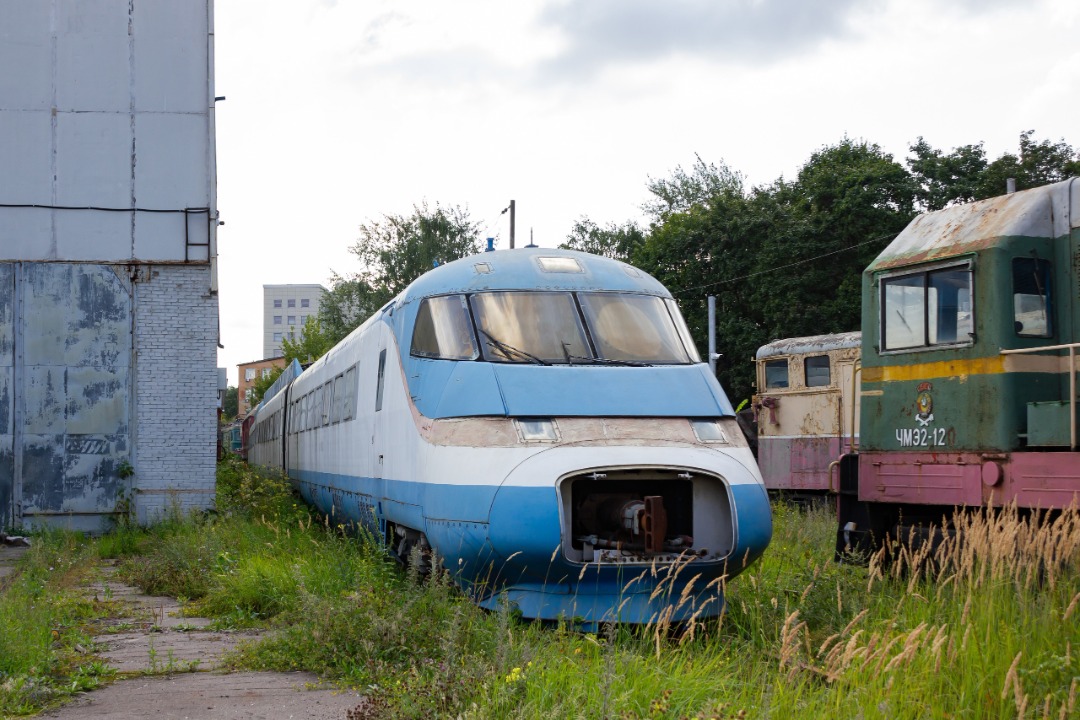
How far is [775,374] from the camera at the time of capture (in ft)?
62.8

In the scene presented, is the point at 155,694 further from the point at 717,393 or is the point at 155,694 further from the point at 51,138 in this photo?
the point at 51,138

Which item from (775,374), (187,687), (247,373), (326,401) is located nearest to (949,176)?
(775,374)

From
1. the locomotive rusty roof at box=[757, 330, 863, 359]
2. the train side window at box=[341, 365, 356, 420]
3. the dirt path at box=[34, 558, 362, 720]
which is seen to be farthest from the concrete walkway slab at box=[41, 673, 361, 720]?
the locomotive rusty roof at box=[757, 330, 863, 359]

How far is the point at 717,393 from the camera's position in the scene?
8.16 metres

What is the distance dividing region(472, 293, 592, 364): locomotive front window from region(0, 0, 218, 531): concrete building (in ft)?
26.5

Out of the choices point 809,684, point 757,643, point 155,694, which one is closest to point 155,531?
point 155,694

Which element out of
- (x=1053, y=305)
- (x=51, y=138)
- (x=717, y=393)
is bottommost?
(x=717, y=393)

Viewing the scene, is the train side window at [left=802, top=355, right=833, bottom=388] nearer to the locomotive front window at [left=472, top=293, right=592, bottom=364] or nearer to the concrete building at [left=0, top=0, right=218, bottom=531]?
the concrete building at [left=0, top=0, right=218, bottom=531]

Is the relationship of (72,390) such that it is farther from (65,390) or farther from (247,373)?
(247,373)

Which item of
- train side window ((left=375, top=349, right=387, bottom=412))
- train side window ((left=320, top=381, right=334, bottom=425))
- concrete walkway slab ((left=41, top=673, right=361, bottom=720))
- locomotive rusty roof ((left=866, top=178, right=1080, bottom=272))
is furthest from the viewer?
train side window ((left=320, top=381, right=334, bottom=425))

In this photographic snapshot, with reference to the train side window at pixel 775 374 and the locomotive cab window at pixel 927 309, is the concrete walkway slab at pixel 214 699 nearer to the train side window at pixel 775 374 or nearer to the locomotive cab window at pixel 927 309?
the locomotive cab window at pixel 927 309

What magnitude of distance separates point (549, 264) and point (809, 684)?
4.45 metres

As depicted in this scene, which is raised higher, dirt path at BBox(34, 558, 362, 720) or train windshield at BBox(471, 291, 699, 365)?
train windshield at BBox(471, 291, 699, 365)

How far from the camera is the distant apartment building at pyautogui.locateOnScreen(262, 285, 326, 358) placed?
12744cm
